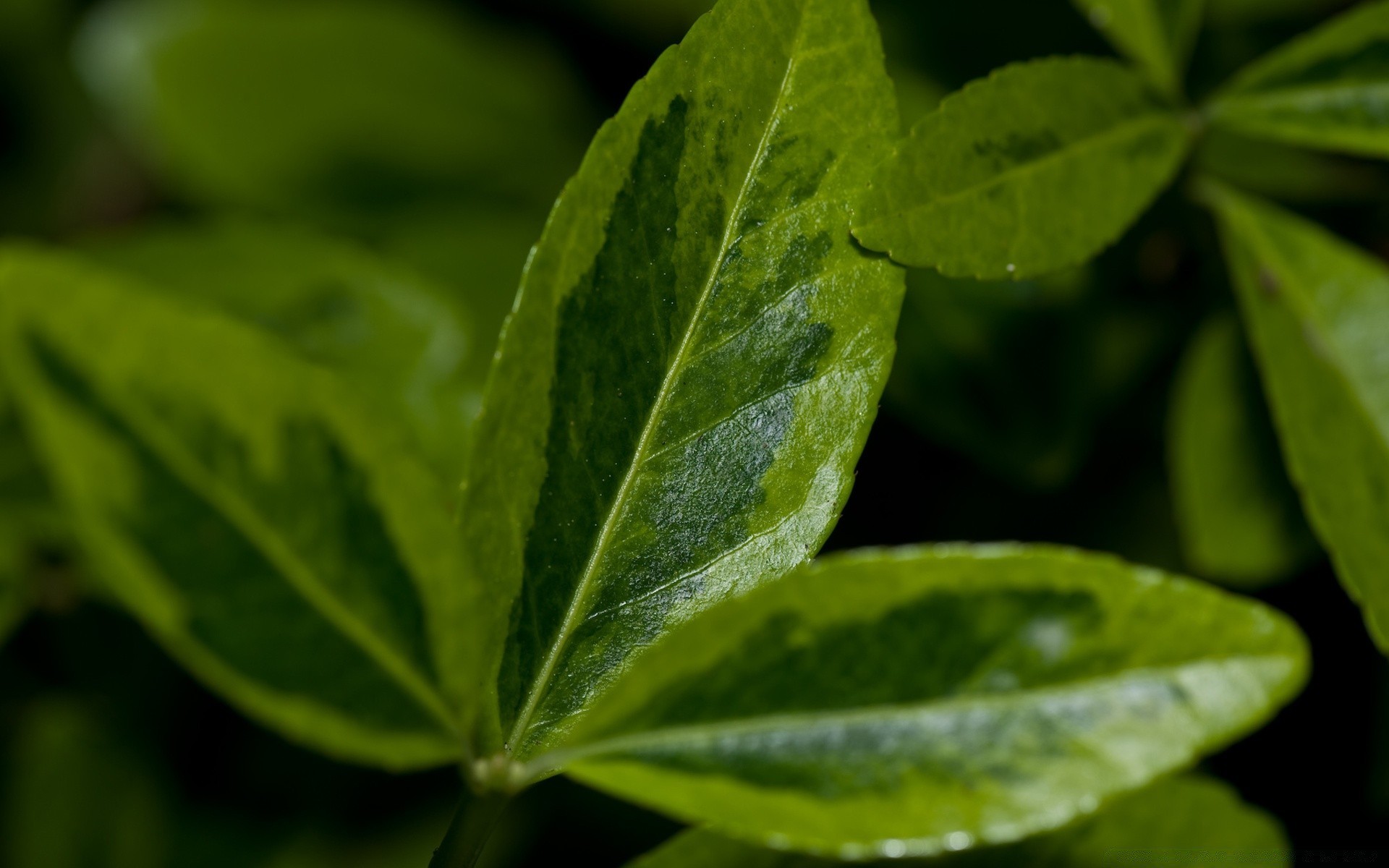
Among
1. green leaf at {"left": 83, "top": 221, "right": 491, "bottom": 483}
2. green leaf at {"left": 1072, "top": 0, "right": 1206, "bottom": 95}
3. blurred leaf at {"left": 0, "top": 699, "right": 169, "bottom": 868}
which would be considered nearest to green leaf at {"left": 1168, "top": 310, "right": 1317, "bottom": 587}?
green leaf at {"left": 1072, "top": 0, "right": 1206, "bottom": 95}

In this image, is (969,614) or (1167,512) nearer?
(969,614)

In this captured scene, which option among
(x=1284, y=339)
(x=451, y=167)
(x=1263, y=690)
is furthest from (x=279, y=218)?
(x=1263, y=690)

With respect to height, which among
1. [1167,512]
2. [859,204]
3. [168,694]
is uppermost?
[859,204]

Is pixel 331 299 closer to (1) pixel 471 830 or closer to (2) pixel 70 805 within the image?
(2) pixel 70 805

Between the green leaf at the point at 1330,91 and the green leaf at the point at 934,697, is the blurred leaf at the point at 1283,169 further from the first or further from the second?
the green leaf at the point at 934,697

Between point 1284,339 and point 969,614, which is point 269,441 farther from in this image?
point 1284,339

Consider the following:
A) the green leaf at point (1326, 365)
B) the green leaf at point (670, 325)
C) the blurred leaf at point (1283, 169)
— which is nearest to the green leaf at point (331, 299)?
the green leaf at point (670, 325)

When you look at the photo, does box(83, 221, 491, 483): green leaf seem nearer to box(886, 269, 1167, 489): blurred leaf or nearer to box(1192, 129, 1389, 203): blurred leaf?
box(886, 269, 1167, 489): blurred leaf

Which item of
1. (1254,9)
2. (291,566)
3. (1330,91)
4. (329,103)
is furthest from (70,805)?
(1254,9)

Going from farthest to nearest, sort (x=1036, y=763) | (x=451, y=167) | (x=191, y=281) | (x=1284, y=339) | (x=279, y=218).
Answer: (x=451, y=167)
(x=279, y=218)
(x=191, y=281)
(x=1284, y=339)
(x=1036, y=763)
